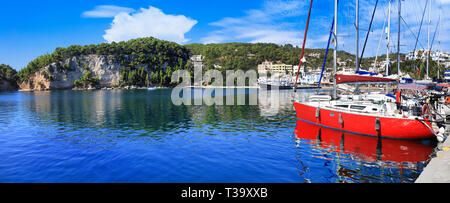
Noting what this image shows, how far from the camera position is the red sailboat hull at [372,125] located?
57.9 ft

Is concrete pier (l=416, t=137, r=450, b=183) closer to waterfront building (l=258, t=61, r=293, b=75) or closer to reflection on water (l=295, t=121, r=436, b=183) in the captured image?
reflection on water (l=295, t=121, r=436, b=183)

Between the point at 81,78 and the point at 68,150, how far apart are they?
156 m

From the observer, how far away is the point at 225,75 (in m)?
159

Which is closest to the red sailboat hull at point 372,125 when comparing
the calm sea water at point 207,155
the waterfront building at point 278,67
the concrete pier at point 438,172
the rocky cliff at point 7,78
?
the calm sea water at point 207,155

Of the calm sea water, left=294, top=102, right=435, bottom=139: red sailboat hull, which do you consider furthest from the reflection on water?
left=294, top=102, right=435, bottom=139: red sailboat hull

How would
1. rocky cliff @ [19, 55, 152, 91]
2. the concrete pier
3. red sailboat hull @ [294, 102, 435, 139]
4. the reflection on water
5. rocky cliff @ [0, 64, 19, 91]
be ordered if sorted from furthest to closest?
rocky cliff @ [19, 55, 152, 91]
rocky cliff @ [0, 64, 19, 91]
red sailboat hull @ [294, 102, 435, 139]
the reflection on water
the concrete pier

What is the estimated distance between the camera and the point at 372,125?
1892 centimetres

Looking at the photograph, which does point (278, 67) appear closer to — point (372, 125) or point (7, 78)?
point (7, 78)

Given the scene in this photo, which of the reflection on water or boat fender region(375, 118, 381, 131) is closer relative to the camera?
the reflection on water

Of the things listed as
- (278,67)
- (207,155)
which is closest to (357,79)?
(207,155)

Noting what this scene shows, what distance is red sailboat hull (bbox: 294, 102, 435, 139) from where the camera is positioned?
17656 millimetres
